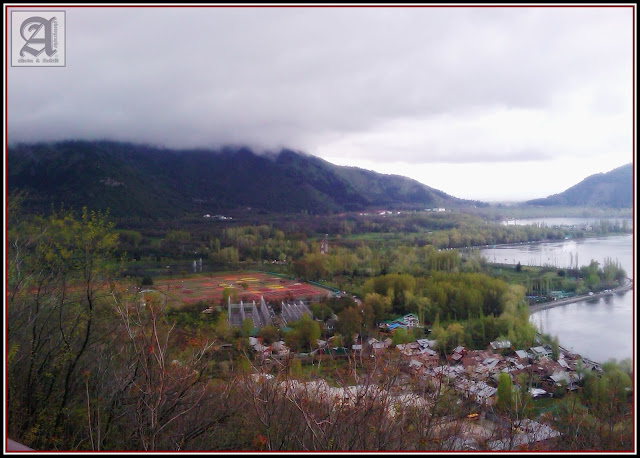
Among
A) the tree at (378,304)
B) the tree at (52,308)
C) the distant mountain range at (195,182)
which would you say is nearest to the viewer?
the tree at (52,308)

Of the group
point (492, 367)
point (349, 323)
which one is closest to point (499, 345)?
point (492, 367)

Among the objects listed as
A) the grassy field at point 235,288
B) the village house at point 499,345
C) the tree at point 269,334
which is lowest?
the village house at point 499,345

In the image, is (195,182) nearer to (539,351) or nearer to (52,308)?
(52,308)

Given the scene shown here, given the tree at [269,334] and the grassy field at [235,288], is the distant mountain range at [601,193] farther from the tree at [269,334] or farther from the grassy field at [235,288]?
the tree at [269,334]

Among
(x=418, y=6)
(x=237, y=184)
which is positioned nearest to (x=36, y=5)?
(x=237, y=184)

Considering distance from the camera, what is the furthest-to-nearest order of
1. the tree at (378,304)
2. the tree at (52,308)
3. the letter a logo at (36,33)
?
1. the tree at (378,304)
2. the tree at (52,308)
3. the letter a logo at (36,33)

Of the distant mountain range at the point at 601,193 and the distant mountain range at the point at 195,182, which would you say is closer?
the distant mountain range at the point at 601,193

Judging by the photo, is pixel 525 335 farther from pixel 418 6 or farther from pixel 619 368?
pixel 418 6

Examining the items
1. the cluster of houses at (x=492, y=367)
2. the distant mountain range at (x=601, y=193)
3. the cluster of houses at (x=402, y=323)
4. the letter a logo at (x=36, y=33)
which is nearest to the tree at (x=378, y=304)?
the cluster of houses at (x=402, y=323)
